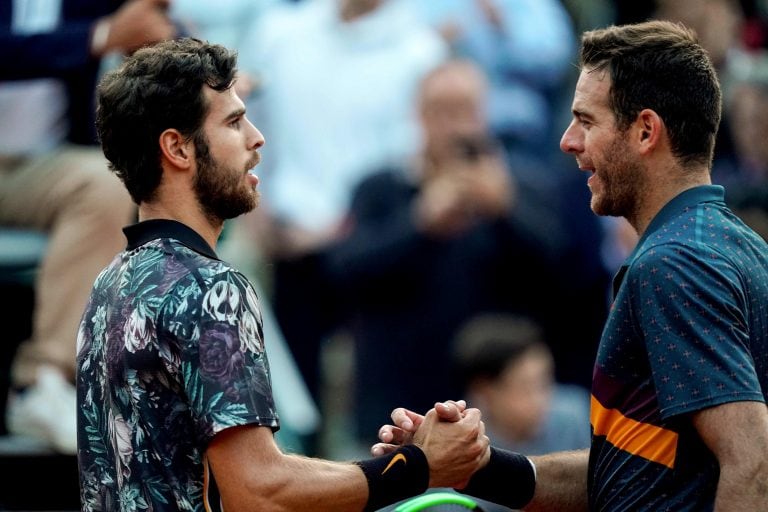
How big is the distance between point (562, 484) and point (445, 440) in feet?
1.36

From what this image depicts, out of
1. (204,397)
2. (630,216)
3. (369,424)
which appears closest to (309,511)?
(204,397)

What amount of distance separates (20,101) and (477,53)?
8.39ft

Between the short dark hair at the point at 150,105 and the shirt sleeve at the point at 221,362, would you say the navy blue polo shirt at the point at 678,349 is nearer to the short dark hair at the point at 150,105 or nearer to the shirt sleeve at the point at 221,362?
the shirt sleeve at the point at 221,362

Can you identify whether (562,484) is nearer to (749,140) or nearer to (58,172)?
(58,172)

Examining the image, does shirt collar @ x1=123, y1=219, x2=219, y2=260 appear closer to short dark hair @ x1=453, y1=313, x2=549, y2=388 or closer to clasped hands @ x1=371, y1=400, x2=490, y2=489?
clasped hands @ x1=371, y1=400, x2=490, y2=489

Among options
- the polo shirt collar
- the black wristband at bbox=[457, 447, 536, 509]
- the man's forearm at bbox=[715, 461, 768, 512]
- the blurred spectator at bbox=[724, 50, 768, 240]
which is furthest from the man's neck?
the blurred spectator at bbox=[724, 50, 768, 240]

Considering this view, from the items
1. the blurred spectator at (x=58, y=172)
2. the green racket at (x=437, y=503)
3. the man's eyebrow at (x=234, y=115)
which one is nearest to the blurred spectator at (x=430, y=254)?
the blurred spectator at (x=58, y=172)

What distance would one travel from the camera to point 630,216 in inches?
139

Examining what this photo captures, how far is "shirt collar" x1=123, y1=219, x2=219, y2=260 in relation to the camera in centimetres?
337

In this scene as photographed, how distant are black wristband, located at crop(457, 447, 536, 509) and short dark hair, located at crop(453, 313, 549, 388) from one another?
2389 millimetres

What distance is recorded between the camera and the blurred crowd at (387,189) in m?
5.67

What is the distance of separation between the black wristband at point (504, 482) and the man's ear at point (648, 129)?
1.00 meters

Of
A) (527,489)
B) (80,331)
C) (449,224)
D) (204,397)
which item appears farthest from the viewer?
(449,224)

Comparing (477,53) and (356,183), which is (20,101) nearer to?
(356,183)
